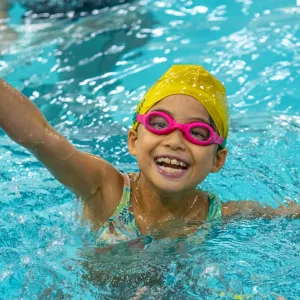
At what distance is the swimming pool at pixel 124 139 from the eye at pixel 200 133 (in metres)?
0.66

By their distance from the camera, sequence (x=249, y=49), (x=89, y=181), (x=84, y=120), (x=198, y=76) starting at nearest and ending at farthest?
1. (x=89, y=181)
2. (x=198, y=76)
3. (x=84, y=120)
4. (x=249, y=49)

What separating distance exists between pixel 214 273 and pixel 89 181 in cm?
83

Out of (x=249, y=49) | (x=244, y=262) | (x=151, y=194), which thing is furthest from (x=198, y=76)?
(x=249, y=49)

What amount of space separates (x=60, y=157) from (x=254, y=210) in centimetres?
135

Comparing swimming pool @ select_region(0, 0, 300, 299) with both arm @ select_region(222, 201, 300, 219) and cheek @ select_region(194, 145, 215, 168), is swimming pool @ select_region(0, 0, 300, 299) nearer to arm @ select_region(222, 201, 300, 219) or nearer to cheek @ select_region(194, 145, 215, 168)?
arm @ select_region(222, 201, 300, 219)

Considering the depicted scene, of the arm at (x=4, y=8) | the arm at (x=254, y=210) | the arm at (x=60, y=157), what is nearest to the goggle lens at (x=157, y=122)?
the arm at (x=60, y=157)

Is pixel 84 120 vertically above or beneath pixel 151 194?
beneath

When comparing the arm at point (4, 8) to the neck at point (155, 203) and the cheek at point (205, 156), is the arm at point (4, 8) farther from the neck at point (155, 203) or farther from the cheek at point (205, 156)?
the cheek at point (205, 156)

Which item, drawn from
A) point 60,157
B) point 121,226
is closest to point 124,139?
point 121,226

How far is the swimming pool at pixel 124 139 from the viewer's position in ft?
10.9

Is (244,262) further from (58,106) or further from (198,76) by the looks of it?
(58,106)

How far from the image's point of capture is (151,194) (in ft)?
11.2

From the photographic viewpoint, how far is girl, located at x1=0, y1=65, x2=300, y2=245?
114 inches

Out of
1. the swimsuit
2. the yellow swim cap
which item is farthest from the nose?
the swimsuit
